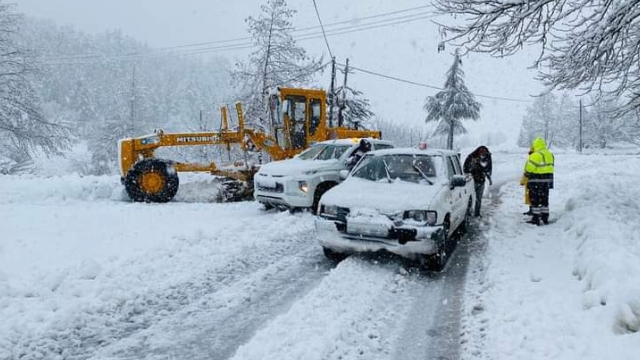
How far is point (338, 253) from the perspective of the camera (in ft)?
22.1

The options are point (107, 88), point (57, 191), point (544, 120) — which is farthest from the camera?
point (107, 88)

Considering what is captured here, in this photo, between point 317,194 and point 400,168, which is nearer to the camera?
point 400,168

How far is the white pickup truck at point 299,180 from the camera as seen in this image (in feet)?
31.8

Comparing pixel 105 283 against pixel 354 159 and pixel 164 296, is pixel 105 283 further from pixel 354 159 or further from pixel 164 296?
pixel 354 159

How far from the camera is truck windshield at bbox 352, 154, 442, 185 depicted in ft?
23.6

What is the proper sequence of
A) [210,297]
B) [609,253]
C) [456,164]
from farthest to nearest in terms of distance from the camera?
1. [456,164]
2. [609,253]
3. [210,297]

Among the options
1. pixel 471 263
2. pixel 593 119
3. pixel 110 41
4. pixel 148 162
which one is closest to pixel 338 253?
pixel 471 263

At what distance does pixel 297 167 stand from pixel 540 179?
506 cm

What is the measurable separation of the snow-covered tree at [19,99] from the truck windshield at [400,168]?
72.9ft

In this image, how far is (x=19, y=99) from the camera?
23.5 m

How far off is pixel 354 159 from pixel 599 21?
548 cm

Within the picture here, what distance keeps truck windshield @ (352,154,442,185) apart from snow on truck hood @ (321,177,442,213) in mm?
262

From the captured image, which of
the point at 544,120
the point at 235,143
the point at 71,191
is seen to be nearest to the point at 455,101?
the point at 235,143

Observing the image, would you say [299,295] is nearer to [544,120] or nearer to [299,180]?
[299,180]
